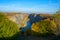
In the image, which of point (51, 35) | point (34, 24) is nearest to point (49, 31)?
point (51, 35)

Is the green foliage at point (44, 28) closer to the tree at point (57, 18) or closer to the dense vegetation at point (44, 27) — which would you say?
the dense vegetation at point (44, 27)

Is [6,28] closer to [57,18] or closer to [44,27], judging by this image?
[44,27]

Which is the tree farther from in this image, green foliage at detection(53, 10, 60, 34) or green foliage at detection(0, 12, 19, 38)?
green foliage at detection(0, 12, 19, 38)

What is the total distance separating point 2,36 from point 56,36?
8.29ft

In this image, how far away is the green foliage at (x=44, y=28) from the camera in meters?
6.38

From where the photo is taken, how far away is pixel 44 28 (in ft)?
21.0

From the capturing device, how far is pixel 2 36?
439 centimetres

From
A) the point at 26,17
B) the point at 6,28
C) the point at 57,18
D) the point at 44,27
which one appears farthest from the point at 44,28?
the point at 6,28

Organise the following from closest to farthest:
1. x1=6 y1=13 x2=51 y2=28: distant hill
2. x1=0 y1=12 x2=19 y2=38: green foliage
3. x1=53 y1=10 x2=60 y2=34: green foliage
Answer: x1=0 y1=12 x2=19 y2=38: green foliage, x1=6 y1=13 x2=51 y2=28: distant hill, x1=53 y1=10 x2=60 y2=34: green foliage

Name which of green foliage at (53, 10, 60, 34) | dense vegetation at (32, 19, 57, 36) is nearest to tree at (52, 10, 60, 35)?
green foliage at (53, 10, 60, 34)

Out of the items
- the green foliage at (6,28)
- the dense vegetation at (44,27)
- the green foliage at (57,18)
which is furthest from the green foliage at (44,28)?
the green foliage at (6,28)

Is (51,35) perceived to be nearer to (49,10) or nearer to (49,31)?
(49,31)

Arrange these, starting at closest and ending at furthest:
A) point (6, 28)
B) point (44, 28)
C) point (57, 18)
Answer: point (6, 28) < point (44, 28) < point (57, 18)

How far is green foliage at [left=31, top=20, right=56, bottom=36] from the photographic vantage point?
6375 mm
